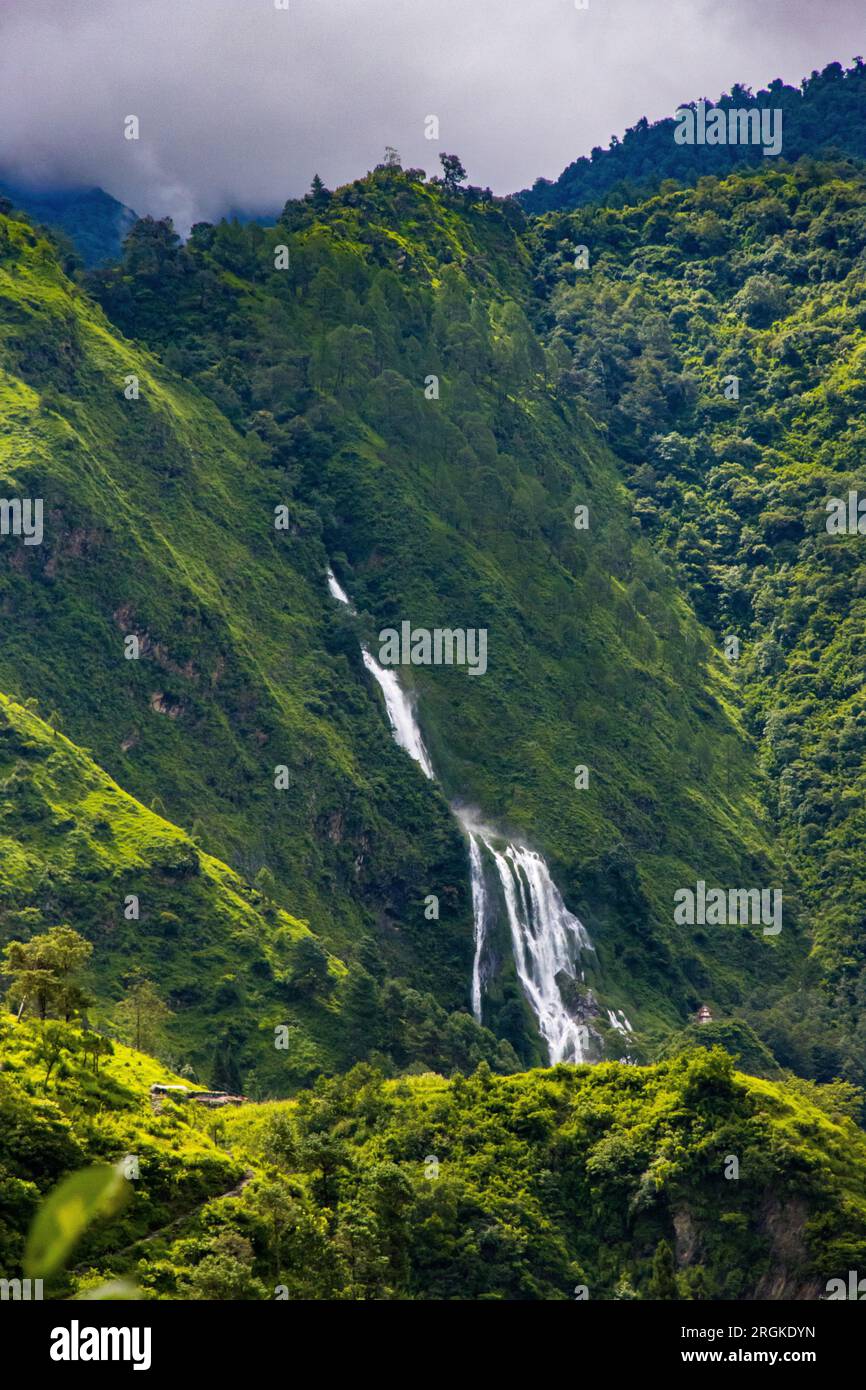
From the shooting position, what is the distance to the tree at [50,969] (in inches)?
1663

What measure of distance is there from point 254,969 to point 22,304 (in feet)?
128

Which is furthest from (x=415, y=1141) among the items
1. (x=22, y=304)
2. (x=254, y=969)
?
(x=22, y=304)

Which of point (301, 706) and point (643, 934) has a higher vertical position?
point (301, 706)

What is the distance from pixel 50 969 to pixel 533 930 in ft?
148

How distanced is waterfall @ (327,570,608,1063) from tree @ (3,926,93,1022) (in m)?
39.0

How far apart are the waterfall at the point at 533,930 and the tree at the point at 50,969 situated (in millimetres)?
38976

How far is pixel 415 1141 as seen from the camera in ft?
159

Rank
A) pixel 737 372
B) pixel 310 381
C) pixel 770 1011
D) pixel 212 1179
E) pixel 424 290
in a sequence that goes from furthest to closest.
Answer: pixel 737 372 → pixel 424 290 → pixel 310 381 → pixel 770 1011 → pixel 212 1179

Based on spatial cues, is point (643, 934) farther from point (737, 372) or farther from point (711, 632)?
point (737, 372)

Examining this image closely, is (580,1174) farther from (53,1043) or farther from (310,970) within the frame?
(310,970)

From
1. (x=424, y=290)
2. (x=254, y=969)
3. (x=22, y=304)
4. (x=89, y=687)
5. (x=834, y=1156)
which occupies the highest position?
(x=424, y=290)

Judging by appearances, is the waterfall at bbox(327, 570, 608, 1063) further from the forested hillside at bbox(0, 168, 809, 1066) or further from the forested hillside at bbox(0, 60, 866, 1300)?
the forested hillside at bbox(0, 168, 809, 1066)

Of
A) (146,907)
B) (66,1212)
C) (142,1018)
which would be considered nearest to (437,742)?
(146,907)

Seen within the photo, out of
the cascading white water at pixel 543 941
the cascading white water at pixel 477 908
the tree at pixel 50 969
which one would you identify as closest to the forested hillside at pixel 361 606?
the cascading white water at pixel 477 908
